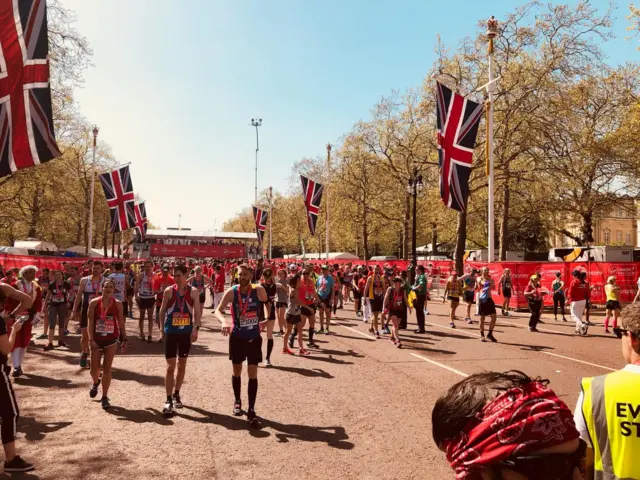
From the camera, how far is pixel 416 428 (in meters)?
5.56

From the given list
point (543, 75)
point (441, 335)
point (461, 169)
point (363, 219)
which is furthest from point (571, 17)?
point (363, 219)

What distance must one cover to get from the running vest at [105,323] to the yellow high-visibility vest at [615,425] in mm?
6272

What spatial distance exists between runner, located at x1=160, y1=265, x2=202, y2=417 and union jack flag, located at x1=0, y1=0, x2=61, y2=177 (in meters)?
3.67

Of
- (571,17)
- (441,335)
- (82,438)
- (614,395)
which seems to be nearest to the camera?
(614,395)

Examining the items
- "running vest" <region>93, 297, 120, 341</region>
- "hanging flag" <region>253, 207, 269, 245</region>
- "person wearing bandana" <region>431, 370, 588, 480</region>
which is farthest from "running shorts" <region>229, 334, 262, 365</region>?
"hanging flag" <region>253, 207, 269, 245</region>

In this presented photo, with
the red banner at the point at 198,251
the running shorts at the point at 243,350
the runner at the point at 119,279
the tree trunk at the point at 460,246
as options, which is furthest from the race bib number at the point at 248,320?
the red banner at the point at 198,251

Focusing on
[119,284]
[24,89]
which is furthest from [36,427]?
[24,89]

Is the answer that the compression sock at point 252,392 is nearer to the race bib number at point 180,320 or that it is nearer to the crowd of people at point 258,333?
the crowd of people at point 258,333

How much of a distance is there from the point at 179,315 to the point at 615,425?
18.3ft

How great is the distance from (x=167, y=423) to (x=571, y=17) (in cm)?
2788

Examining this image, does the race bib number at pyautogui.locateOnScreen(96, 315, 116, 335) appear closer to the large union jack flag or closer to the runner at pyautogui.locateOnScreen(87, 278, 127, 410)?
the runner at pyautogui.locateOnScreen(87, 278, 127, 410)

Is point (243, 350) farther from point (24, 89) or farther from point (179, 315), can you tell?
point (24, 89)

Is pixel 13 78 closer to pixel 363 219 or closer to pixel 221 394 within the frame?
pixel 221 394

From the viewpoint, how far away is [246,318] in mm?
6094
